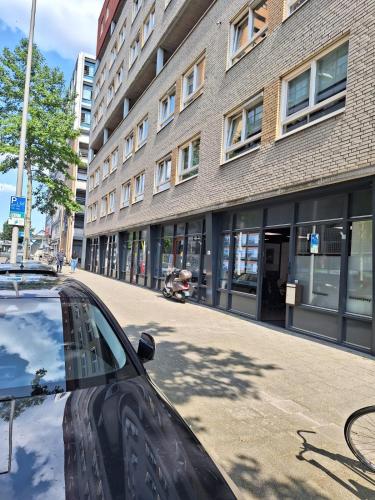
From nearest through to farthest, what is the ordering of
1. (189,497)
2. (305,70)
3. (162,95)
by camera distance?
(189,497), (305,70), (162,95)

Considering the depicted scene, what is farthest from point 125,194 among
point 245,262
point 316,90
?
point 316,90

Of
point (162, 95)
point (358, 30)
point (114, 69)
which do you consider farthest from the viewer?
point (114, 69)

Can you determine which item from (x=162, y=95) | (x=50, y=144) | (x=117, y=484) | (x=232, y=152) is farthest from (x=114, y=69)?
(x=117, y=484)

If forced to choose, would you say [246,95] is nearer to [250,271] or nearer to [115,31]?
[250,271]

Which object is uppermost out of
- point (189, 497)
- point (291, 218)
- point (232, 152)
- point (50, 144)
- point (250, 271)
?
point (50, 144)

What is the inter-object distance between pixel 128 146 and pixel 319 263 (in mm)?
17656

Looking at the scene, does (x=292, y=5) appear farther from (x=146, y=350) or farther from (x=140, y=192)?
(x=140, y=192)

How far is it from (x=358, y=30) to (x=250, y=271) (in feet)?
19.5

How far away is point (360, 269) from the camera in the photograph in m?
Result: 7.16

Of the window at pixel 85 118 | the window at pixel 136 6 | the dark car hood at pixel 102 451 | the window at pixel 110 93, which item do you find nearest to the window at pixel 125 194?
the window at pixel 110 93

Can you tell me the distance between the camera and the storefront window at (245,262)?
10.2 meters

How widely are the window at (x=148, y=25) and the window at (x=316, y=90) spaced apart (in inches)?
522

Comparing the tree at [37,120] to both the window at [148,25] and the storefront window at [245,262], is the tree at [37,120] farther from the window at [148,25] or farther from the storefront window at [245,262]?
the storefront window at [245,262]

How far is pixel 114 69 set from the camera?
27797 millimetres
